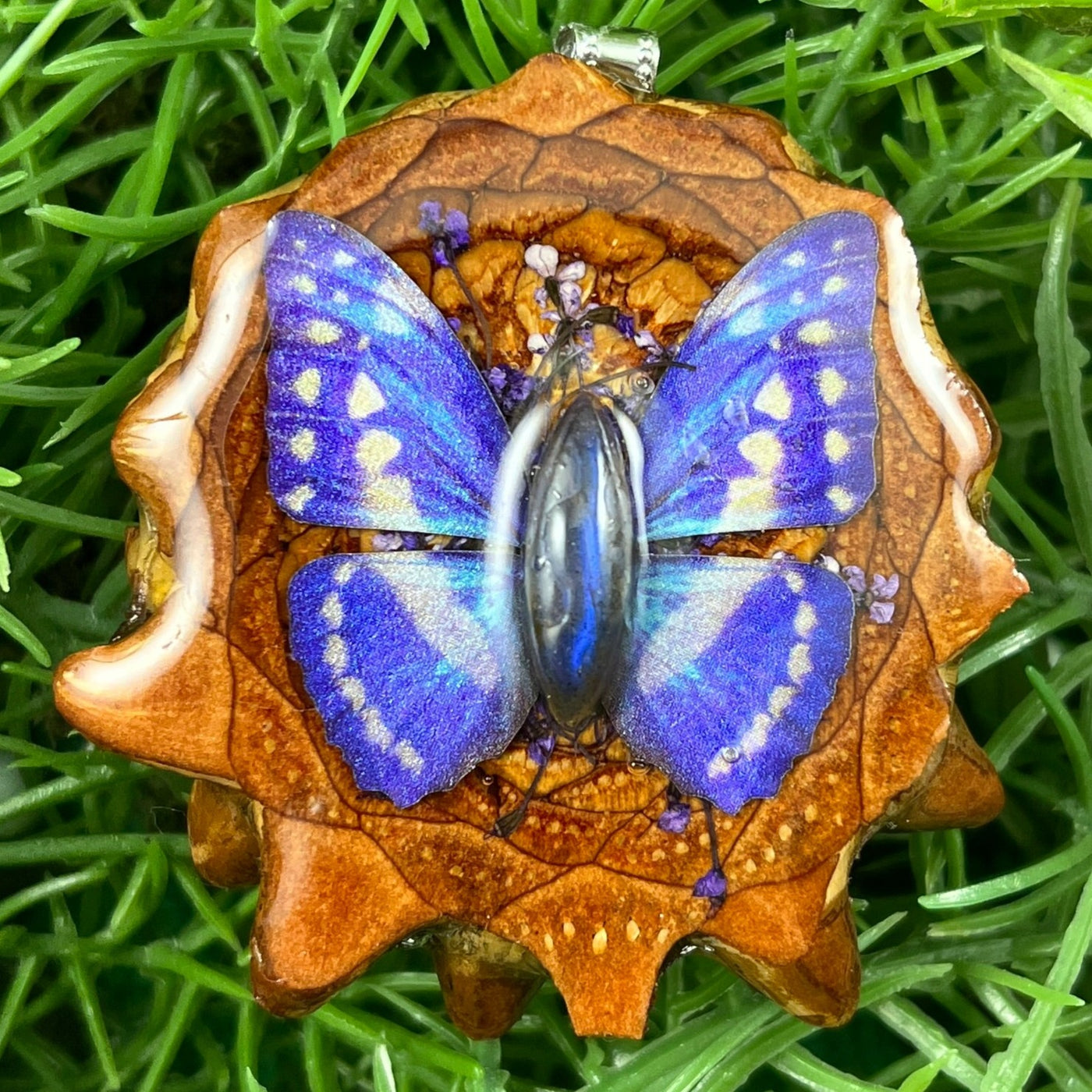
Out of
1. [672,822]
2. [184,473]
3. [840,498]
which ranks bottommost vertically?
[672,822]

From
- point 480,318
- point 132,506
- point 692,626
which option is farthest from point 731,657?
point 132,506

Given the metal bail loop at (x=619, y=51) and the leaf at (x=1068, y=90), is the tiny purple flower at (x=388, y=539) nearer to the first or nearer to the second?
the metal bail loop at (x=619, y=51)

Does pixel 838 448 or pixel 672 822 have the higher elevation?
pixel 838 448

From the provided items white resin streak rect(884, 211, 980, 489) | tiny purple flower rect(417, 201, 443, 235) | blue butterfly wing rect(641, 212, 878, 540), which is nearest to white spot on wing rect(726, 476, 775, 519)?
blue butterfly wing rect(641, 212, 878, 540)

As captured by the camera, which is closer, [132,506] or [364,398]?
[364,398]

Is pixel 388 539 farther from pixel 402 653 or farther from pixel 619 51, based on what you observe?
pixel 619 51

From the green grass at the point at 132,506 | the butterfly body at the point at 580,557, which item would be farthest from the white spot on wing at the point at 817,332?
the green grass at the point at 132,506

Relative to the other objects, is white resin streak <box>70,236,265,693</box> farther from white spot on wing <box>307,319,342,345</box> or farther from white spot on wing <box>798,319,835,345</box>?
white spot on wing <box>798,319,835,345</box>
